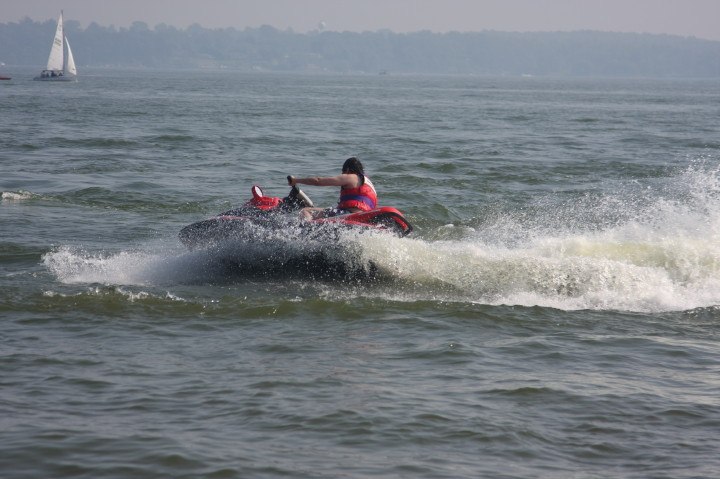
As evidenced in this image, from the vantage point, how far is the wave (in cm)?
943

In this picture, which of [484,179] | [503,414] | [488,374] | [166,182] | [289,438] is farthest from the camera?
[484,179]

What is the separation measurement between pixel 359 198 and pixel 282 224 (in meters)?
1.03

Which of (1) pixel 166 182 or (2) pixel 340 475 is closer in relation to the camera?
(2) pixel 340 475

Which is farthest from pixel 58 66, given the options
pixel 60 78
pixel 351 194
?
pixel 351 194

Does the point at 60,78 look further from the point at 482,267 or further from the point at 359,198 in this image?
the point at 482,267

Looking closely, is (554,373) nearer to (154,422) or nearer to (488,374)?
(488,374)

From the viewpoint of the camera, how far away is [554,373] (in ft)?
23.0

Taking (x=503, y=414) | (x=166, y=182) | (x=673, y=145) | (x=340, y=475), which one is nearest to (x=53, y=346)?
(x=340, y=475)

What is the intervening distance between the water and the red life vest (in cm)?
77

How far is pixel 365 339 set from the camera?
25.9 ft

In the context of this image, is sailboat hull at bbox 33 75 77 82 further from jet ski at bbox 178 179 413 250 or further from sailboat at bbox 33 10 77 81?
jet ski at bbox 178 179 413 250

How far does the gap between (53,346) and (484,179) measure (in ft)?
45.6

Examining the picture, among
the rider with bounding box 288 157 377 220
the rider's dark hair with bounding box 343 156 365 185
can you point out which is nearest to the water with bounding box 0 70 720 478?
the rider with bounding box 288 157 377 220

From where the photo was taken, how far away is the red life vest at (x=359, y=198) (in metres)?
10.4
